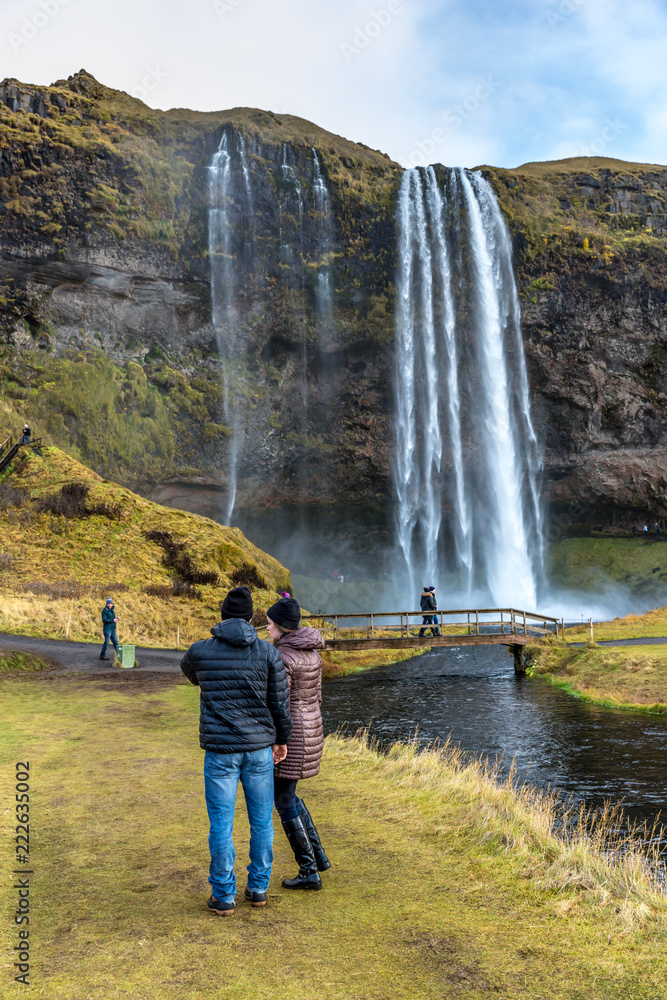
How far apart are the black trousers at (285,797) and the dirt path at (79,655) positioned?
A: 15.9 metres

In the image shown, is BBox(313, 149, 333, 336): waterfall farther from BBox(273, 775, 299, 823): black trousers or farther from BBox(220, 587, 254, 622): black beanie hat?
BBox(273, 775, 299, 823): black trousers

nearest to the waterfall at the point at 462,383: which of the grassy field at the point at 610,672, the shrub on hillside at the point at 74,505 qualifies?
the shrub on hillside at the point at 74,505

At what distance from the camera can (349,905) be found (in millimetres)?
5422

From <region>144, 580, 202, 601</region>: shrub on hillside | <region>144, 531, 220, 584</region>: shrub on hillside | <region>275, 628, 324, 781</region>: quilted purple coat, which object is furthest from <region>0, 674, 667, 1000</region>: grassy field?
<region>144, 531, 220, 584</region>: shrub on hillside

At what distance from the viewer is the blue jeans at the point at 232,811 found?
5.14 meters

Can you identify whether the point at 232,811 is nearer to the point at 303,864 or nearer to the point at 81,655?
the point at 303,864

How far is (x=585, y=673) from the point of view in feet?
75.6

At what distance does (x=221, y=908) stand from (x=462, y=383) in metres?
58.0

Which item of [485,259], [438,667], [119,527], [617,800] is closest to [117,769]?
[617,800]

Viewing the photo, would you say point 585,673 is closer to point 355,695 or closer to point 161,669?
point 355,695

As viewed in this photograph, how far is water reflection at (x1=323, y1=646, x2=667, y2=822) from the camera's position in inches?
490

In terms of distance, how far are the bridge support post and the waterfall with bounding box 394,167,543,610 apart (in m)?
29.3

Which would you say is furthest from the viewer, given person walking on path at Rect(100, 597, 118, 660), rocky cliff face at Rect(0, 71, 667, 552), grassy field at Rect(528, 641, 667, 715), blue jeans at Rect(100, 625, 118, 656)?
rocky cliff face at Rect(0, 71, 667, 552)

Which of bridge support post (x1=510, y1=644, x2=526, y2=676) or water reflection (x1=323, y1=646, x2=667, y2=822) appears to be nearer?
water reflection (x1=323, y1=646, x2=667, y2=822)
